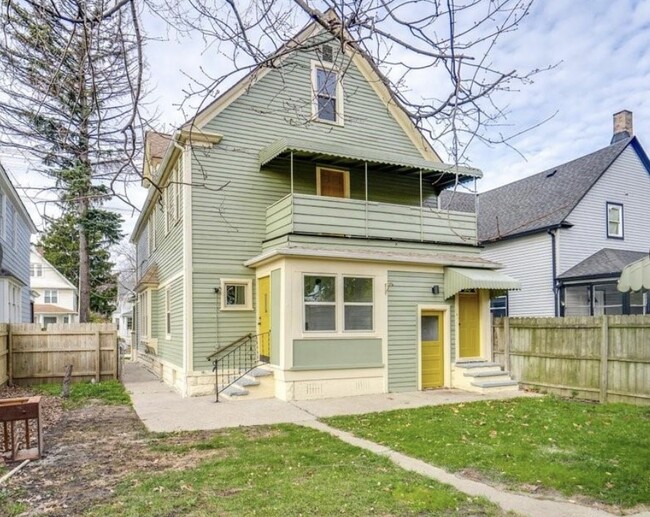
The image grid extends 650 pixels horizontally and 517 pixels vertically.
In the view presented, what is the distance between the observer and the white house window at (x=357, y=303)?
11688 millimetres

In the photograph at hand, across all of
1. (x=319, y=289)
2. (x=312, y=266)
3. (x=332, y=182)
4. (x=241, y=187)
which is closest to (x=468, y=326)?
(x=319, y=289)

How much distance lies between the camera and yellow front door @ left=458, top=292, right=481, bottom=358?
1306cm

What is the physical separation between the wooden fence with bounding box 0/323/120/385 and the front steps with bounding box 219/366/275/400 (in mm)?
4934

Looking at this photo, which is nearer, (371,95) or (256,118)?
(256,118)

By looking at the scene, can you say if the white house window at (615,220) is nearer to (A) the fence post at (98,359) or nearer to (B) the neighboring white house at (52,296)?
(A) the fence post at (98,359)

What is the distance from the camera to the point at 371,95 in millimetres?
14320

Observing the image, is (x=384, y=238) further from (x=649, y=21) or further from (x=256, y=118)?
(x=649, y=21)

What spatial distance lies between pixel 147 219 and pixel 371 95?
10.4 meters

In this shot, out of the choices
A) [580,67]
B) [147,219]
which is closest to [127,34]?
[580,67]

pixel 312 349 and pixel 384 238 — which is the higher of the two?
pixel 384 238

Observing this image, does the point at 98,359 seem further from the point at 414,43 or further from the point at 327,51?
the point at 414,43

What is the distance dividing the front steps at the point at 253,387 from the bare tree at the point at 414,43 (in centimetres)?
862

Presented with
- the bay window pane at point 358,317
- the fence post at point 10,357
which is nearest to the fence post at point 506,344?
the bay window pane at point 358,317

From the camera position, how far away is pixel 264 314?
12367 mm
